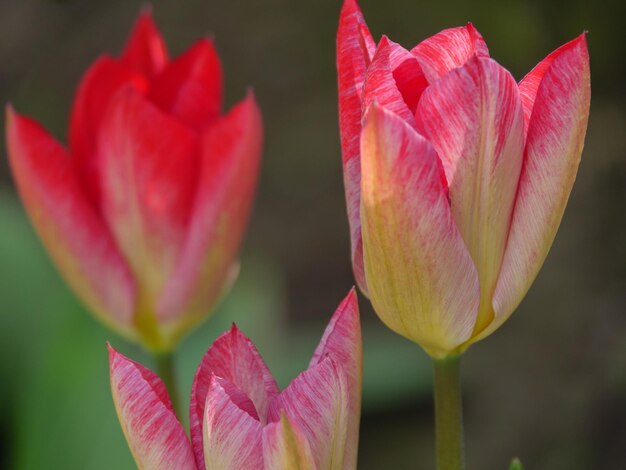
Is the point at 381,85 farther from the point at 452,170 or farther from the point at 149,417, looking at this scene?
the point at 149,417

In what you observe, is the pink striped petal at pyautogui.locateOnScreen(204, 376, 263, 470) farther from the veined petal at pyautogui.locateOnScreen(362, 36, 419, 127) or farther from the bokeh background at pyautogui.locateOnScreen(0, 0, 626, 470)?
the bokeh background at pyautogui.locateOnScreen(0, 0, 626, 470)

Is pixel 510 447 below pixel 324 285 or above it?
below

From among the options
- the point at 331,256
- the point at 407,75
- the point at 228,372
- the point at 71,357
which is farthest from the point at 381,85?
the point at 331,256

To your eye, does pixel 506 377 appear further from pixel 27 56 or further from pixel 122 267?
pixel 122 267

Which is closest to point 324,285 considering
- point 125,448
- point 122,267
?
point 125,448

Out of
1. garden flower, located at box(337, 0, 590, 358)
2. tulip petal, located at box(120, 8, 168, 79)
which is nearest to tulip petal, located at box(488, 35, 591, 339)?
garden flower, located at box(337, 0, 590, 358)

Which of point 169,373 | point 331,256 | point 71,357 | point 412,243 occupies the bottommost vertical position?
point 331,256
